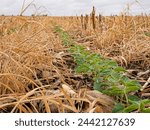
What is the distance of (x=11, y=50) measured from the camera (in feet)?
6.95

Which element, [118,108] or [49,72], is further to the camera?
[49,72]

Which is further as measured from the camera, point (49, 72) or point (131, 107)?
point (49, 72)

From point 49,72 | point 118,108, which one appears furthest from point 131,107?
point 49,72

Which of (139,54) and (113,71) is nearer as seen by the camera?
(113,71)

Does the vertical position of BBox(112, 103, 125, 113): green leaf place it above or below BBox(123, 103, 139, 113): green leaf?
below

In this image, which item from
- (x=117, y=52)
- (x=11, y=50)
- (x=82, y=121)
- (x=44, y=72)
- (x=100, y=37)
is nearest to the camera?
(x=82, y=121)

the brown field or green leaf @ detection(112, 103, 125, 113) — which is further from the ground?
the brown field

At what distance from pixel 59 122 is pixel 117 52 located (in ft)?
6.60

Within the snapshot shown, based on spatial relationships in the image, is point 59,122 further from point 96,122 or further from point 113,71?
point 113,71

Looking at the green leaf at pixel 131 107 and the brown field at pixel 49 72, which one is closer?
the green leaf at pixel 131 107

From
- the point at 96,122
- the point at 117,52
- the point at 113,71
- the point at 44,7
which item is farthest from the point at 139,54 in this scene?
the point at 96,122

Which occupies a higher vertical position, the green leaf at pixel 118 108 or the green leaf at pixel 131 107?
the green leaf at pixel 131 107

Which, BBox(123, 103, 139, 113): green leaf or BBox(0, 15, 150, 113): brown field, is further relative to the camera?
BBox(0, 15, 150, 113): brown field

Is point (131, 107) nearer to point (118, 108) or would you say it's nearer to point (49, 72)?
point (118, 108)
